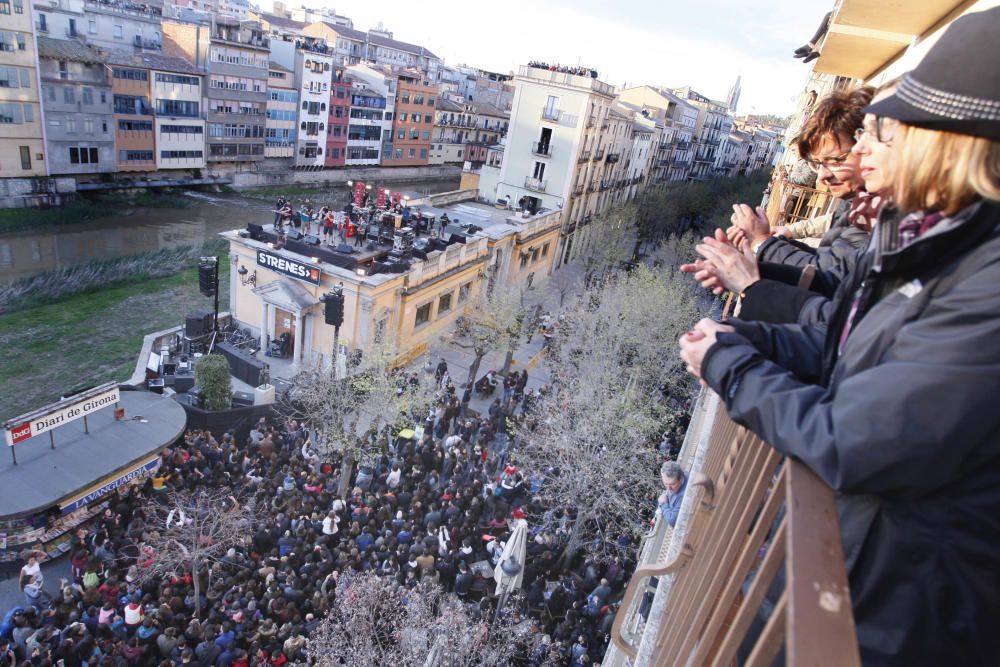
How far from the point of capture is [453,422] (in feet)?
61.9

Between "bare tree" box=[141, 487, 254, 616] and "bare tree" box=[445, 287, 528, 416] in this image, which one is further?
"bare tree" box=[445, 287, 528, 416]

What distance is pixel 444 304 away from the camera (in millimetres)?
26609

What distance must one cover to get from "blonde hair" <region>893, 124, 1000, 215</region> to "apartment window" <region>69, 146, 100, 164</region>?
50.7m

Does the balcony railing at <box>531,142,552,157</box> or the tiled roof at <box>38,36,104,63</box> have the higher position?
the tiled roof at <box>38,36,104,63</box>

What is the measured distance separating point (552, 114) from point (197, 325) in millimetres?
25780

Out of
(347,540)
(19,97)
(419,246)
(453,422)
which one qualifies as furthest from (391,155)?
(347,540)

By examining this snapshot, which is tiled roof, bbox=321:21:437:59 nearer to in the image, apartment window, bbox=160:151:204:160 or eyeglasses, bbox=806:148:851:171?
apartment window, bbox=160:151:204:160

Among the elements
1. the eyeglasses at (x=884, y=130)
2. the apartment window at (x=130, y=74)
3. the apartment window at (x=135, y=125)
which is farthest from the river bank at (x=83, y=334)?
the eyeglasses at (x=884, y=130)

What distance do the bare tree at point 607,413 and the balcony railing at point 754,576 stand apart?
10190mm

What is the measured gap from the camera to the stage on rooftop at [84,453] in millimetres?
12453

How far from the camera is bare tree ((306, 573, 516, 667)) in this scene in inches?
351

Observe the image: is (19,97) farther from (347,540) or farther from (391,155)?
(347,540)

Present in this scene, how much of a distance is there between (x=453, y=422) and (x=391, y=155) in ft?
173

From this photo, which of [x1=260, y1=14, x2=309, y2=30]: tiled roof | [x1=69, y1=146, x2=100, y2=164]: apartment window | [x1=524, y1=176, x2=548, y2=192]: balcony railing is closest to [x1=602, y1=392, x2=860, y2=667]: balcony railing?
[x1=524, y1=176, x2=548, y2=192]: balcony railing
